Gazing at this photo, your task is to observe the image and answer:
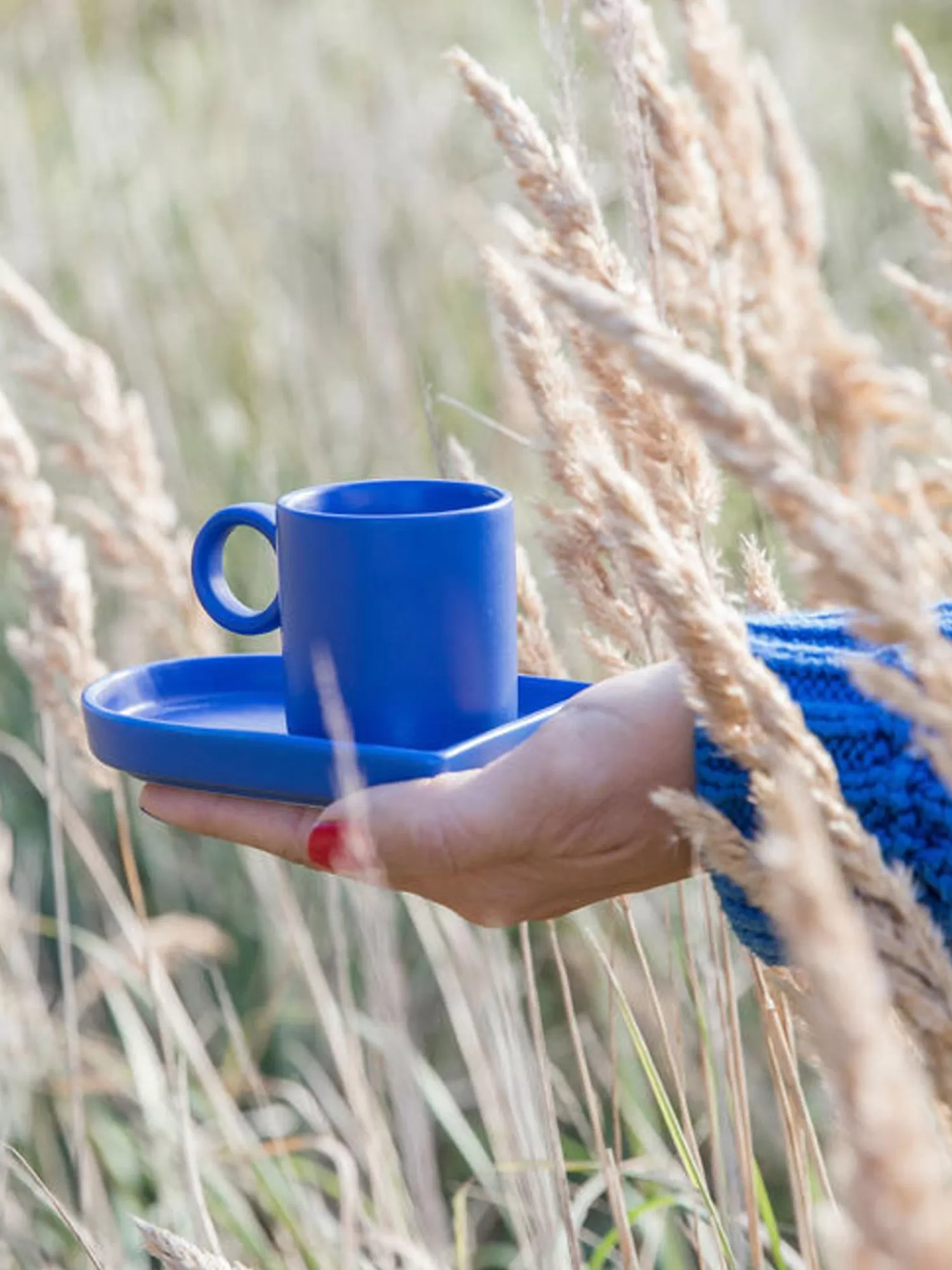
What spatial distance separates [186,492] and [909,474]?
183 centimetres

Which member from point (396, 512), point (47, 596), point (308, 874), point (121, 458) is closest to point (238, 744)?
point (396, 512)

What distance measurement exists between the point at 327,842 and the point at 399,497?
27 cm

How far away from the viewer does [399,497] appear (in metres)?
1.16

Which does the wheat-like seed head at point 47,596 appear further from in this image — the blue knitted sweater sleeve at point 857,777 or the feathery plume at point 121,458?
the blue knitted sweater sleeve at point 857,777

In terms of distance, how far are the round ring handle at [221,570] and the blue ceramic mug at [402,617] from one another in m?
0.13

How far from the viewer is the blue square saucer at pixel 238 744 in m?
1.02

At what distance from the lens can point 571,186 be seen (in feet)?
3.16

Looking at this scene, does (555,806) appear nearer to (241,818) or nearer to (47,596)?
(241,818)

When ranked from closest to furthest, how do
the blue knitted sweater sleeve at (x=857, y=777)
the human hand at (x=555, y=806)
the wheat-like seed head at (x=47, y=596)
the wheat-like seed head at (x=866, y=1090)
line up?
the wheat-like seed head at (x=866, y=1090) < the blue knitted sweater sleeve at (x=857, y=777) < the human hand at (x=555, y=806) < the wheat-like seed head at (x=47, y=596)

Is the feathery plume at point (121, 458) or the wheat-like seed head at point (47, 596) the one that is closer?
the wheat-like seed head at point (47, 596)

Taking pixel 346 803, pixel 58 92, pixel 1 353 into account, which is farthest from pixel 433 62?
pixel 346 803

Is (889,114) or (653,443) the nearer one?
(653,443)

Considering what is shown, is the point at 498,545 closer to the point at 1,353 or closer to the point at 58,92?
the point at 1,353

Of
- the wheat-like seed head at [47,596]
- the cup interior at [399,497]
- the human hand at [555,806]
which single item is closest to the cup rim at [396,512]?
the cup interior at [399,497]
